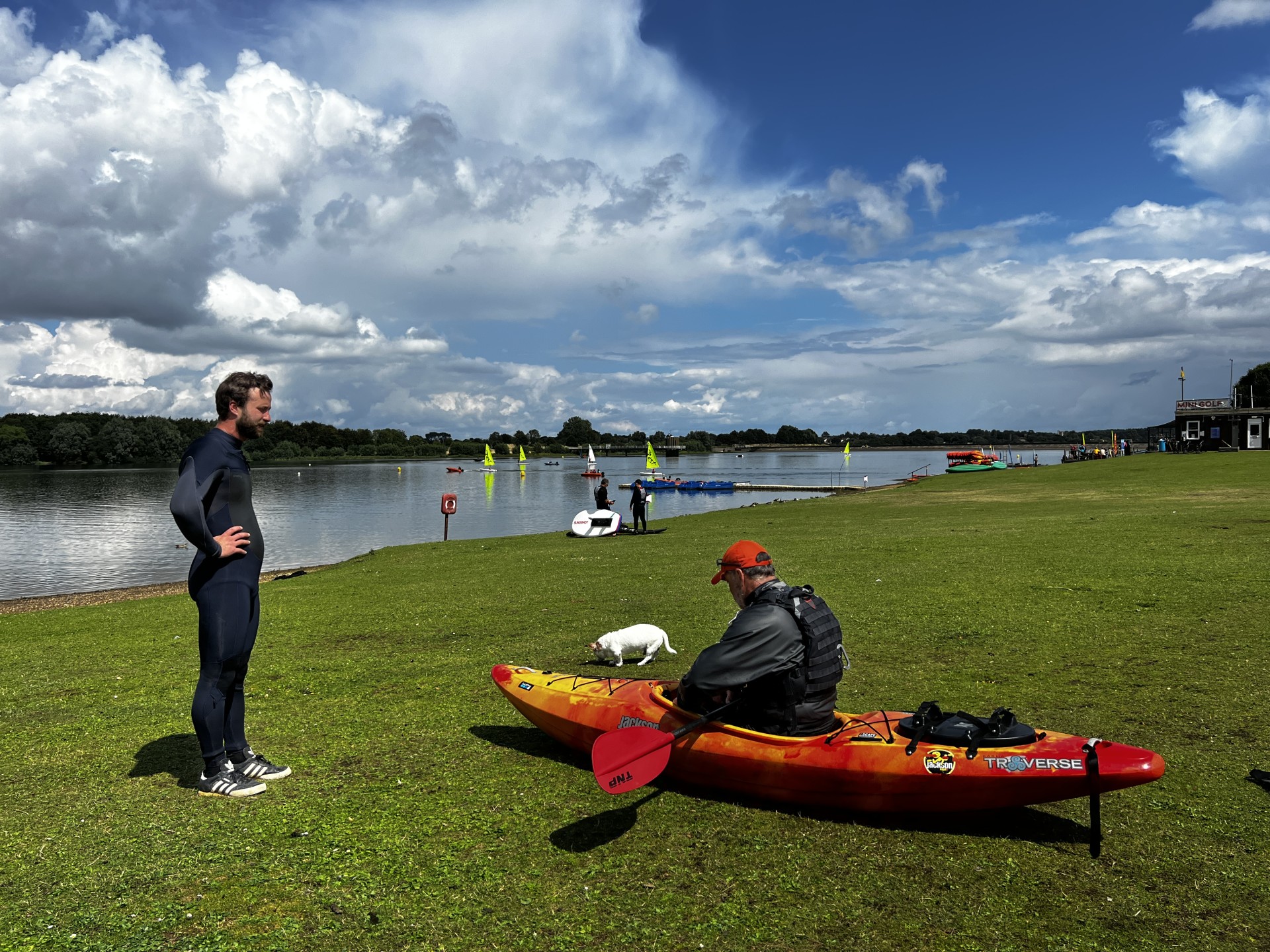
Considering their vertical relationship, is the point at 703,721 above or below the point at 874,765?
above

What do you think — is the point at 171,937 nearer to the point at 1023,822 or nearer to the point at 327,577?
the point at 1023,822

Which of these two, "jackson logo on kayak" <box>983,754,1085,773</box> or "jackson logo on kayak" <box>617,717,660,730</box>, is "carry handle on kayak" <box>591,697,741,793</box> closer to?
"jackson logo on kayak" <box>617,717,660,730</box>

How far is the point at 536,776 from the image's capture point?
6230 millimetres

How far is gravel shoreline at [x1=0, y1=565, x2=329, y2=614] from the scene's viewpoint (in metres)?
19.4

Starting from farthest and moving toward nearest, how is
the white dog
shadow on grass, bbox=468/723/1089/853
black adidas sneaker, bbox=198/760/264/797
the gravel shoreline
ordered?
the gravel shoreline, the white dog, black adidas sneaker, bbox=198/760/264/797, shadow on grass, bbox=468/723/1089/853

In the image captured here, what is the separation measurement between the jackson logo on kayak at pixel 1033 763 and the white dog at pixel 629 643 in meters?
5.18

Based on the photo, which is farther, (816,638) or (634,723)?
(634,723)

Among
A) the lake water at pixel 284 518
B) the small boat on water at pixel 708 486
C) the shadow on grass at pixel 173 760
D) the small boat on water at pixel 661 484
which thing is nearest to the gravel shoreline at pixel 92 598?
the lake water at pixel 284 518

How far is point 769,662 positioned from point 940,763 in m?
1.21

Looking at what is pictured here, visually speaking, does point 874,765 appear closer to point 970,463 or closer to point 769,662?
point 769,662

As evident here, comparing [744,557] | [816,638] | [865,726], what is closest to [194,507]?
[744,557]

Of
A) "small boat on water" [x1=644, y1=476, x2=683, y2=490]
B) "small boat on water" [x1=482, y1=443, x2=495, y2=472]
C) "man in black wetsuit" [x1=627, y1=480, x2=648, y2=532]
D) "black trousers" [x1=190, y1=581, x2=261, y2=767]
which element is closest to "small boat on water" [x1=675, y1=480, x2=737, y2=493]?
"small boat on water" [x1=644, y1=476, x2=683, y2=490]

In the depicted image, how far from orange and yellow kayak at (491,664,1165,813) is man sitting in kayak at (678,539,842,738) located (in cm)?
15

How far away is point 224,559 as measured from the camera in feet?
18.1
